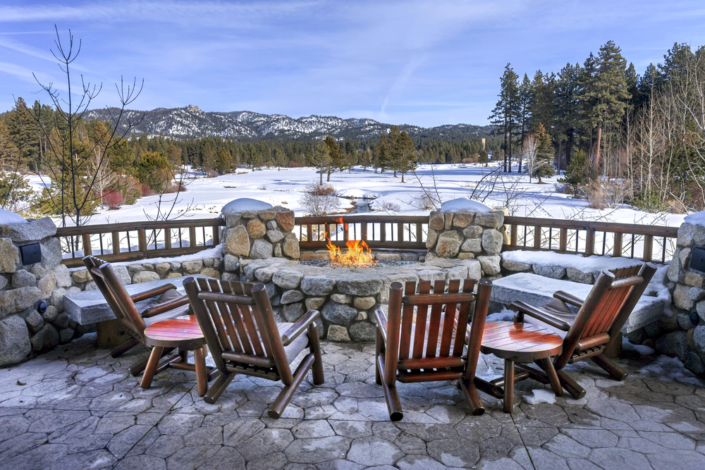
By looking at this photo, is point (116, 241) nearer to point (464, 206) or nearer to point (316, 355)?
point (316, 355)

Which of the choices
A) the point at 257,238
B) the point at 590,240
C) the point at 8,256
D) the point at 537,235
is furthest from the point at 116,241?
the point at 590,240

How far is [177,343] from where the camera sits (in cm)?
290

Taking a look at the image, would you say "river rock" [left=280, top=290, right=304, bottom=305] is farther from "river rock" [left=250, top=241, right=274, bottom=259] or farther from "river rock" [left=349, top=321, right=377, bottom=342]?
"river rock" [left=250, top=241, right=274, bottom=259]

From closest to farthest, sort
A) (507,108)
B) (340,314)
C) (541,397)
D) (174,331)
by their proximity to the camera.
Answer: (541,397)
(174,331)
(340,314)
(507,108)

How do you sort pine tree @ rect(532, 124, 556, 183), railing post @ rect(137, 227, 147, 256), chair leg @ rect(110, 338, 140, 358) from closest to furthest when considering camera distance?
chair leg @ rect(110, 338, 140, 358) < railing post @ rect(137, 227, 147, 256) < pine tree @ rect(532, 124, 556, 183)

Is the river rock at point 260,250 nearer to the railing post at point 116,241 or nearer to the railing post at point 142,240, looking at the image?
the railing post at point 142,240

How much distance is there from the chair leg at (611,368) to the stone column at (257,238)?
3734mm

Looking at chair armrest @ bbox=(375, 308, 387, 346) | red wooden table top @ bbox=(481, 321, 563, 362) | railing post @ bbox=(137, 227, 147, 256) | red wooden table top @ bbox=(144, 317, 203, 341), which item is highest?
railing post @ bbox=(137, 227, 147, 256)

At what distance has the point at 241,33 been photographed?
431 inches

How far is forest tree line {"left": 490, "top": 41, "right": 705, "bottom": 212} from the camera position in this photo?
12.0 meters

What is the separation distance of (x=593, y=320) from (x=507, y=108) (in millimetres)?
45090

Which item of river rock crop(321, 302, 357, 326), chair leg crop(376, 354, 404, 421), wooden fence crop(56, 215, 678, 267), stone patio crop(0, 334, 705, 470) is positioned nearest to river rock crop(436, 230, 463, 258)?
wooden fence crop(56, 215, 678, 267)

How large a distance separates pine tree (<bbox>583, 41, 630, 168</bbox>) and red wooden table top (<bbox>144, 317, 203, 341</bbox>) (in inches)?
1296

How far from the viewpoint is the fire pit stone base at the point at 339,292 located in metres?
4.28
